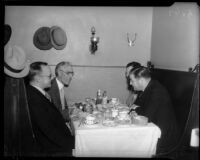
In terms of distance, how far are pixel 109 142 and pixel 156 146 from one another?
1.16 feet

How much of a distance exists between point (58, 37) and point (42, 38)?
141 mm

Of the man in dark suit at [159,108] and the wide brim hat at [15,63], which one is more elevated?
the wide brim hat at [15,63]

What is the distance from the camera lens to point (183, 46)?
1.67m

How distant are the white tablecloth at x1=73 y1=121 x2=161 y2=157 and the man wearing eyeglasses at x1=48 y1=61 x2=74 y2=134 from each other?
57 centimetres

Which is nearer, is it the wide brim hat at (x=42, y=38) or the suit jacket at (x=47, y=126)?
the suit jacket at (x=47, y=126)

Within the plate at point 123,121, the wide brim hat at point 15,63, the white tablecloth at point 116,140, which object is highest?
the wide brim hat at point 15,63

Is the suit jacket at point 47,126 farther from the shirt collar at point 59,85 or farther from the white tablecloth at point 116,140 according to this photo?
the shirt collar at point 59,85

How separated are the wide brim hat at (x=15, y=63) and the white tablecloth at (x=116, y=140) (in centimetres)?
48

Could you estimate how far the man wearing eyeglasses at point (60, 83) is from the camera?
2035 millimetres

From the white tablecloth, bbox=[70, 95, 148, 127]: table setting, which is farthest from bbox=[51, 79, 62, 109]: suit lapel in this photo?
the white tablecloth

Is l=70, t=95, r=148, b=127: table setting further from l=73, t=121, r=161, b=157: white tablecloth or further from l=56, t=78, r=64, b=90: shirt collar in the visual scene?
l=56, t=78, r=64, b=90: shirt collar

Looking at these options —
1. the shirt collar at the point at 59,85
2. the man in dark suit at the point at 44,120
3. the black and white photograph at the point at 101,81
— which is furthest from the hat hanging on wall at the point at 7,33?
the shirt collar at the point at 59,85

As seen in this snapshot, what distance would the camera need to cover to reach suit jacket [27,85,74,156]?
4.86 feet

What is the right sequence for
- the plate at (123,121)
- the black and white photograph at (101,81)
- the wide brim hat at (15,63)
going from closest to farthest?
the wide brim hat at (15,63), the black and white photograph at (101,81), the plate at (123,121)
